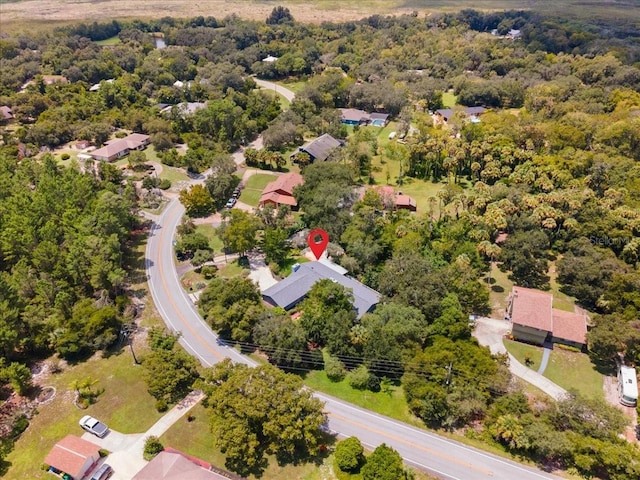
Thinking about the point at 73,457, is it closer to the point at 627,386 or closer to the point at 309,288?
the point at 309,288

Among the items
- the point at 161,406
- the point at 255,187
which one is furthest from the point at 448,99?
the point at 161,406

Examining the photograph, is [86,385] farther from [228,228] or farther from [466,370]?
[466,370]

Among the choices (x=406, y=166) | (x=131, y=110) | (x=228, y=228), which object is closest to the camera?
(x=228, y=228)

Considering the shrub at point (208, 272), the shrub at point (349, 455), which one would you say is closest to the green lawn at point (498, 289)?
the shrub at point (349, 455)

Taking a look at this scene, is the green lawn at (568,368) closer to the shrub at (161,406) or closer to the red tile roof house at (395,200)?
the red tile roof house at (395,200)

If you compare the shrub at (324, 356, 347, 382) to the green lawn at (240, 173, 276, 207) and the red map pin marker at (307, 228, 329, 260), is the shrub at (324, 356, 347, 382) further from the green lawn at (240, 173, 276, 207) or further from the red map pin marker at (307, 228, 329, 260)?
the green lawn at (240, 173, 276, 207)

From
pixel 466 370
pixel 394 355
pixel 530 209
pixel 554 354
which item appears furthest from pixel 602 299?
pixel 394 355
